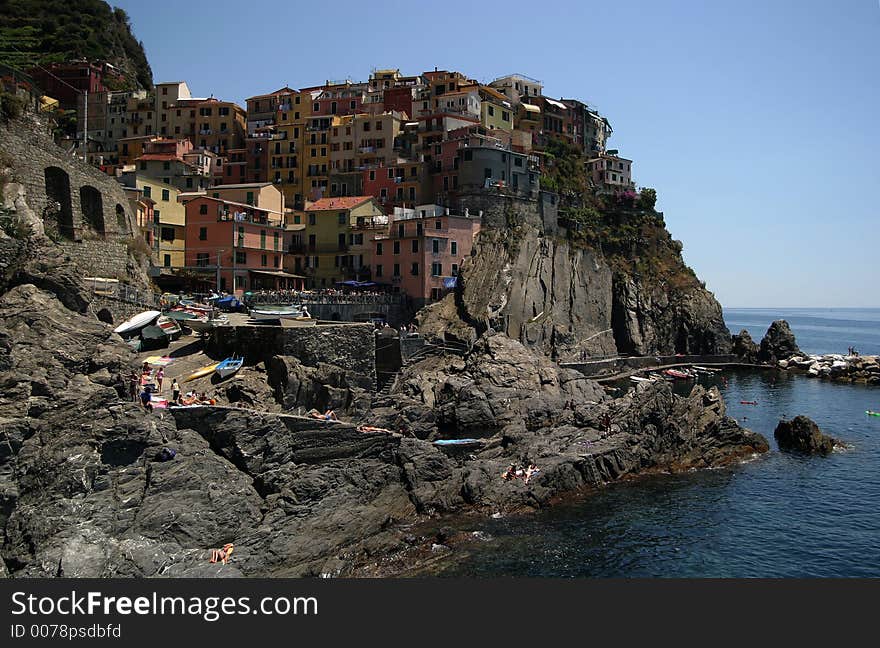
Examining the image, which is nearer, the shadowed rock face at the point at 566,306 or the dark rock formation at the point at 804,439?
the dark rock formation at the point at 804,439

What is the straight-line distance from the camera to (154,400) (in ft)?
100

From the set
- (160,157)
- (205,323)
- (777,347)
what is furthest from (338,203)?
(777,347)

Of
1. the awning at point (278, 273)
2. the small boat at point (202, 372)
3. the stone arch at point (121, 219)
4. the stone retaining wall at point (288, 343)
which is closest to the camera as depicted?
the small boat at point (202, 372)

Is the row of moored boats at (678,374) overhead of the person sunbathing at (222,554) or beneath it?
overhead

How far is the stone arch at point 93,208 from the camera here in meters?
44.6

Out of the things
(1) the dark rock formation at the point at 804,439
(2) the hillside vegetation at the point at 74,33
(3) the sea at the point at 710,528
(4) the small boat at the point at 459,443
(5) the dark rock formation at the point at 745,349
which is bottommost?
(3) the sea at the point at 710,528

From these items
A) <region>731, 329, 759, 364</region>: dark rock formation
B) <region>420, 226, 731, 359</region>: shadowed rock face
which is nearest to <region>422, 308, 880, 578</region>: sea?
<region>420, 226, 731, 359</region>: shadowed rock face

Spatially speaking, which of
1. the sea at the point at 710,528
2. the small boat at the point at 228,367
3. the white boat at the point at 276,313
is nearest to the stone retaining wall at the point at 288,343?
the small boat at the point at 228,367

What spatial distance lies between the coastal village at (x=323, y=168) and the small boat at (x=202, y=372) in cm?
2247

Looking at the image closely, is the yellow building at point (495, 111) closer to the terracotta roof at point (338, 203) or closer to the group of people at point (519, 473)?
the terracotta roof at point (338, 203)

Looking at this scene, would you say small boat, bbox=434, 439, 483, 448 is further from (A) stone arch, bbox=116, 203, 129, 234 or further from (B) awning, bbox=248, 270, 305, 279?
(B) awning, bbox=248, 270, 305, 279

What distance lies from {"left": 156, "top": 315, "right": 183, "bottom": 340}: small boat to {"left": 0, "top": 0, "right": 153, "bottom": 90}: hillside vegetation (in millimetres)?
73077

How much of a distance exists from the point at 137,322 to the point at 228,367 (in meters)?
5.77

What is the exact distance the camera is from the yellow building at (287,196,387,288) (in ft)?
241
